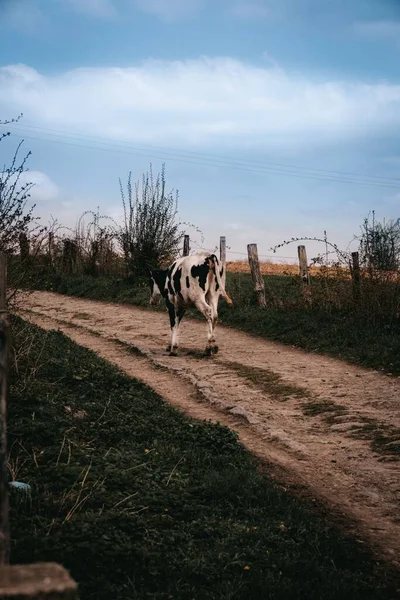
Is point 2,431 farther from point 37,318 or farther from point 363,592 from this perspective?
point 37,318

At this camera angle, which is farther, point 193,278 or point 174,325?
point 174,325

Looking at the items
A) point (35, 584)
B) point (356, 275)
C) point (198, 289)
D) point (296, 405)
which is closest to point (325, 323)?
point (356, 275)

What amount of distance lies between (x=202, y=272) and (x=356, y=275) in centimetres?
380

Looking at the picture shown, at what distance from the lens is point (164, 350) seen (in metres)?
12.9

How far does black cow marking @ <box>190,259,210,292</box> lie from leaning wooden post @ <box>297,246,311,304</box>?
372 cm

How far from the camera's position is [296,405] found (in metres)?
8.75

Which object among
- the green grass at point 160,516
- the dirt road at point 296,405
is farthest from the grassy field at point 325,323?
the green grass at point 160,516

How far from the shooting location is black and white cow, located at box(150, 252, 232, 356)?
41.0ft

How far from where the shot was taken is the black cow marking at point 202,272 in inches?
492

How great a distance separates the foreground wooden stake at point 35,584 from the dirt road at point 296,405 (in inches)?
143

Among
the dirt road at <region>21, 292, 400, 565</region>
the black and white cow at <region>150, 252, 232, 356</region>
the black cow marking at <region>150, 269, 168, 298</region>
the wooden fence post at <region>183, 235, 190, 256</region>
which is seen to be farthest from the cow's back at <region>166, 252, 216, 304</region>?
the wooden fence post at <region>183, 235, 190, 256</region>

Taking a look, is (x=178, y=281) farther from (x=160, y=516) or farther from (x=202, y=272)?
(x=160, y=516)

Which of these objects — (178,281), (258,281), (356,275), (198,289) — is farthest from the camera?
(258,281)

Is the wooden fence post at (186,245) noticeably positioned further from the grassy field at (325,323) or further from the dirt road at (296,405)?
the dirt road at (296,405)
